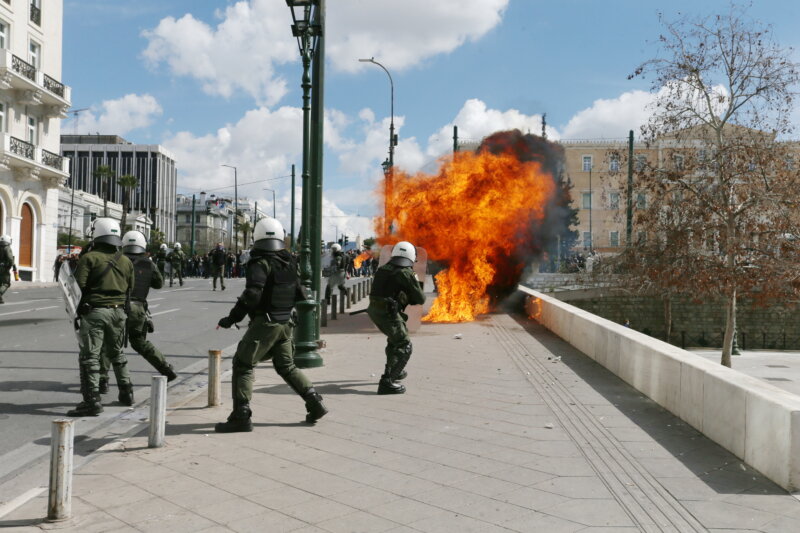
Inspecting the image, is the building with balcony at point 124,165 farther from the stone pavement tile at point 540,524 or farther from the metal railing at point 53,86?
the stone pavement tile at point 540,524

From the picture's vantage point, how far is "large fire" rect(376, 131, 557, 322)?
1538cm

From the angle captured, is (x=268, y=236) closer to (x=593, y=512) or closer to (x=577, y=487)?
(x=577, y=487)

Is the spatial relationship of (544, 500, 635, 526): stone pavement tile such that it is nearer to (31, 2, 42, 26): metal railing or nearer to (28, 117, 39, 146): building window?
(28, 117, 39, 146): building window

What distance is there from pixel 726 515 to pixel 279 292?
3402mm

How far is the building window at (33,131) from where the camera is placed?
3269 centimetres

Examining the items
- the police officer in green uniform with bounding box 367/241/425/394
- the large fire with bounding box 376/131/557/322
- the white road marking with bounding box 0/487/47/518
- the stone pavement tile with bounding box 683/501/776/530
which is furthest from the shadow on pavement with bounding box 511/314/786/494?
the large fire with bounding box 376/131/557/322

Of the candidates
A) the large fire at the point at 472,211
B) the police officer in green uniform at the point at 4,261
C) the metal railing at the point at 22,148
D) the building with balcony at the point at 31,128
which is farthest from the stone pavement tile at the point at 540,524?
the metal railing at the point at 22,148

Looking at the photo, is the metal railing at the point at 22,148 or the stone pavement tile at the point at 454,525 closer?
the stone pavement tile at the point at 454,525

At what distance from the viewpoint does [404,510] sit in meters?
3.64

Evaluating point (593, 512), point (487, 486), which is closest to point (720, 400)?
point (593, 512)

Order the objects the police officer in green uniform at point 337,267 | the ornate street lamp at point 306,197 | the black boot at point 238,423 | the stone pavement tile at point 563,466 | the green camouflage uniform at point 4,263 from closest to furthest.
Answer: the stone pavement tile at point 563,466, the black boot at point 238,423, the ornate street lamp at point 306,197, the green camouflage uniform at point 4,263, the police officer in green uniform at point 337,267

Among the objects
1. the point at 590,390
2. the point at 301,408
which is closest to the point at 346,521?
the point at 301,408

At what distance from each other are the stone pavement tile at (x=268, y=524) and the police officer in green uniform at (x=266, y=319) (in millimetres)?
1848

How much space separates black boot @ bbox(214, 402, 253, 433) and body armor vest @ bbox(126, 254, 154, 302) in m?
2.10
